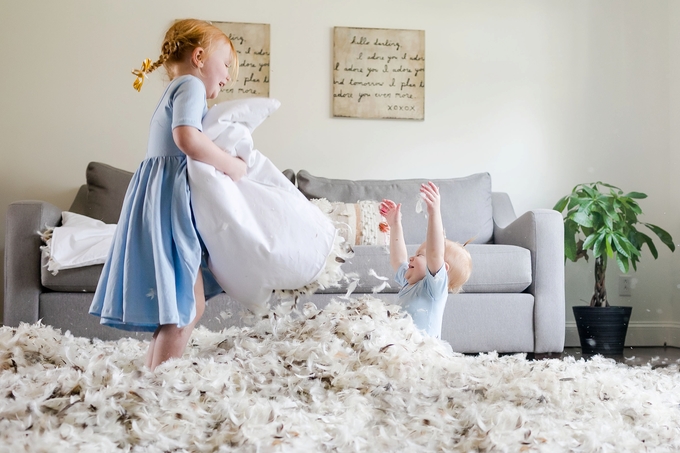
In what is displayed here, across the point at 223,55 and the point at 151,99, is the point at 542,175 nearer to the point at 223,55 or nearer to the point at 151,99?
the point at 151,99

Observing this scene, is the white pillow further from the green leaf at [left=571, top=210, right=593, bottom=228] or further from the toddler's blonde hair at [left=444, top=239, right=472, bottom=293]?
the green leaf at [left=571, top=210, right=593, bottom=228]

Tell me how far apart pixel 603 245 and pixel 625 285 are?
684 mm

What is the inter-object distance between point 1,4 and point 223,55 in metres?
2.64

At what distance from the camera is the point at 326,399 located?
→ 4.58ft

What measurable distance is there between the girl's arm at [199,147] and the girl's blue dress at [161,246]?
23 millimetres

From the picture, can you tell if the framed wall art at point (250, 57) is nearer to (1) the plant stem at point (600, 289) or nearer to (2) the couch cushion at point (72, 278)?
(2) the couch cushion at point (72, 278)

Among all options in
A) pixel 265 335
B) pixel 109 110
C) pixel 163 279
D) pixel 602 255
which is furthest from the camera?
pixel 109 110

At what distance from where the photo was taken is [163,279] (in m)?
1.59

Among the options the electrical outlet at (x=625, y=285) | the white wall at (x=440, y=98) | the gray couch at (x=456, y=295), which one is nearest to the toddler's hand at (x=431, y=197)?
the gray couch at (x=456, y=295)

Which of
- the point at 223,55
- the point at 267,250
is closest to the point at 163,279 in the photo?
the point at 267,250

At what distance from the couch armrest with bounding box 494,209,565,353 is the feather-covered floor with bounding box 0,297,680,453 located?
1.11 m

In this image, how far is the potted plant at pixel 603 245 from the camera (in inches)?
136

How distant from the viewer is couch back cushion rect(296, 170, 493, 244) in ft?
11.5

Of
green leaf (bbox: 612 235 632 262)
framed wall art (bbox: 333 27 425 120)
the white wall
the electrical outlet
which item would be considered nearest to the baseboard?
the white wall
